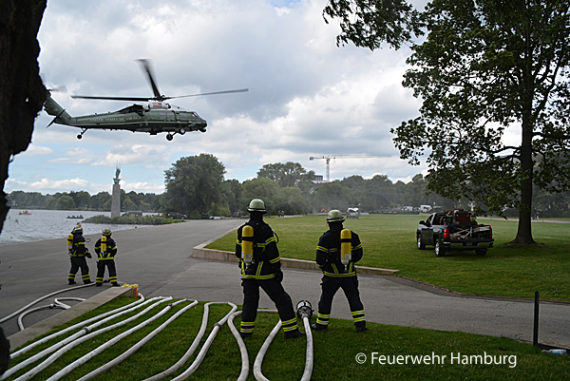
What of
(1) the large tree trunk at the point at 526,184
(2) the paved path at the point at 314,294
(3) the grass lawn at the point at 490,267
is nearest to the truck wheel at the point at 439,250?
(3) the grass lawn at the point at 490,267

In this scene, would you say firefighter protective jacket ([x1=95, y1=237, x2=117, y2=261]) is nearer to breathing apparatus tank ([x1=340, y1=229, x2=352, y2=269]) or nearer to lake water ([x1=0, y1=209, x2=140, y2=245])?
lake water ([x1=0, y1=209, x2=140, y2=245])

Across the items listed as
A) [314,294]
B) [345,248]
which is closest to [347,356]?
[345,248]

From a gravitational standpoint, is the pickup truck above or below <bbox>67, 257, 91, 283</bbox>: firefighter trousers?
above

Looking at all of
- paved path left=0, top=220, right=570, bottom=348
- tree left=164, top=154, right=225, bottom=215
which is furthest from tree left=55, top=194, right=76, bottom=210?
paved path left=0, top=220, right=570, bottom=348

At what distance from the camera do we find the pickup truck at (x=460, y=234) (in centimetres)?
1686

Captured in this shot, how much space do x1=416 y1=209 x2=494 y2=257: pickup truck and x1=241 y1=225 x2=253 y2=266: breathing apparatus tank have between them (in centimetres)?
1289

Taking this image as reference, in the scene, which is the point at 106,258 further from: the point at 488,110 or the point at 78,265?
the point at 488,110

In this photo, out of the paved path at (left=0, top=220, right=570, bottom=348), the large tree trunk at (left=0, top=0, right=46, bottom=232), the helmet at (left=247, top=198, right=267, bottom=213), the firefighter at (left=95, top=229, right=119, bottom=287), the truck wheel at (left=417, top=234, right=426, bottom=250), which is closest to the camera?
the large tree trunk at (left=0, top=0, right=46, bottom=232)

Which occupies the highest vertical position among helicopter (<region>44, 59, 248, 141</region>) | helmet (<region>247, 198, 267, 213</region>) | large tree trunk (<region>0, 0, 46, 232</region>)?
helicopter (<region>44, 59, 248, 141</region>)

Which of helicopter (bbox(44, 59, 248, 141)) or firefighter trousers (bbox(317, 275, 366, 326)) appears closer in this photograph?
firefighter trousers (bbox(317, 275, 366, 326))

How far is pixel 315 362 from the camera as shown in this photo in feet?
16.4

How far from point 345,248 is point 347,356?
1622 millimetres

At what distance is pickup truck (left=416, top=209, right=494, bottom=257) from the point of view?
16.9 m

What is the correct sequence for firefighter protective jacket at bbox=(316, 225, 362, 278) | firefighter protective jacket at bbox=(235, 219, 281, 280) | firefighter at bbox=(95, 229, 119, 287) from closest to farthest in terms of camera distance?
firefighter protective jacket at bbox=(235, 219, 281, 280) < firefighter protective jacket at bbox=(316, 225, 362, 278) < firefighter at bbox=(95, 229, 119, 287)
